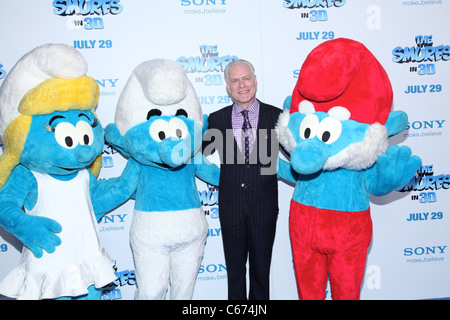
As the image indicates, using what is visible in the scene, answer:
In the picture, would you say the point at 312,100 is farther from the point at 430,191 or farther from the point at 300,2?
the point at 430,191

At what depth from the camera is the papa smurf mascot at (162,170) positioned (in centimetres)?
271

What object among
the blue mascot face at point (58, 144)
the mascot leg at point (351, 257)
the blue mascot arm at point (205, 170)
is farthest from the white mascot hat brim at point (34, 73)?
the mascot leg at point (351, 257)

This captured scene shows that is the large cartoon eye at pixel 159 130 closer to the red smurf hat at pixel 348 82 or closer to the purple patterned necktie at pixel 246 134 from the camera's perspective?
the purple patterned necktie at pixel 246 134

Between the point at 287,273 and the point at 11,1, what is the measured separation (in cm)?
346

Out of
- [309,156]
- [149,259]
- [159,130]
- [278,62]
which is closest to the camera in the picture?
[309,156]

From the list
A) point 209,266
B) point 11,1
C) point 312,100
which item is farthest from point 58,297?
point 11,1

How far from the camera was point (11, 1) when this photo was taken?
332cm

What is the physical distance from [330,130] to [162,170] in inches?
49.4

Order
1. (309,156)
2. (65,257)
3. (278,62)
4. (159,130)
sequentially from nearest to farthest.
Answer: (309,156), (65,257), (159,130), (278,62)

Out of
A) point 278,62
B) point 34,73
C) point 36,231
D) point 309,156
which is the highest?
point 278,62

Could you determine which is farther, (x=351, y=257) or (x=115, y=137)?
(x=115, y=137)

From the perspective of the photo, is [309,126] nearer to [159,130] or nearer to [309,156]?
[309,156]

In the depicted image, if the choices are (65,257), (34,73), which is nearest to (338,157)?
(65,257)

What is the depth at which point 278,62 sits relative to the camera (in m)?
3.55
